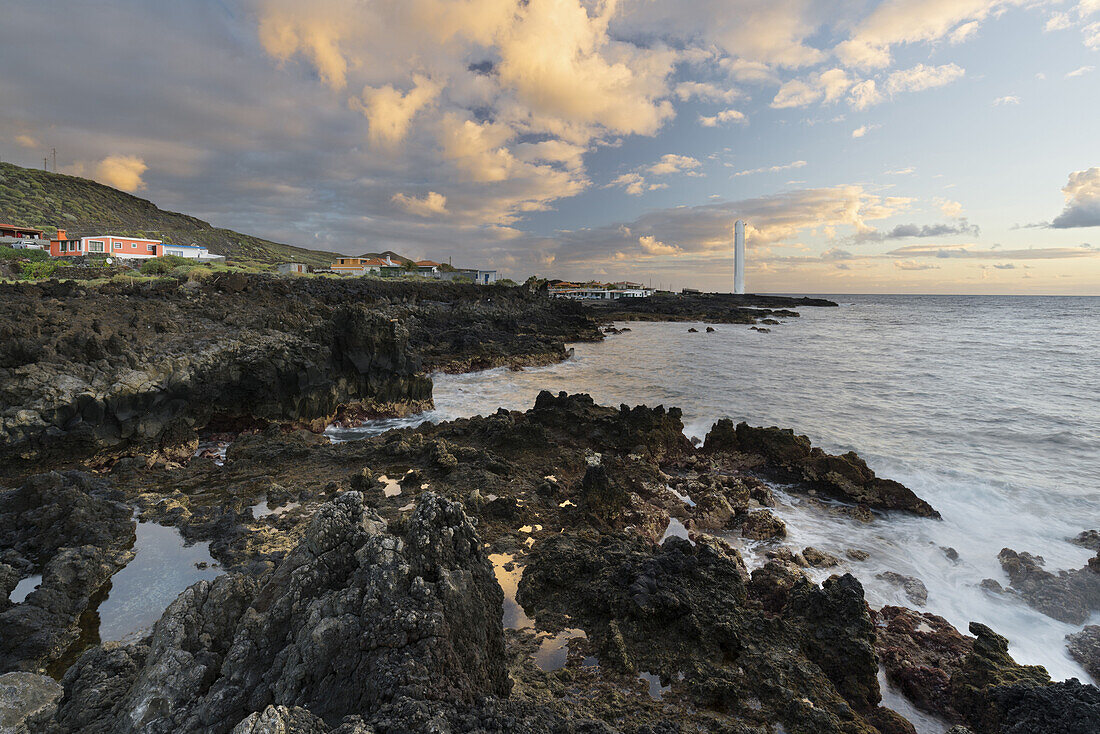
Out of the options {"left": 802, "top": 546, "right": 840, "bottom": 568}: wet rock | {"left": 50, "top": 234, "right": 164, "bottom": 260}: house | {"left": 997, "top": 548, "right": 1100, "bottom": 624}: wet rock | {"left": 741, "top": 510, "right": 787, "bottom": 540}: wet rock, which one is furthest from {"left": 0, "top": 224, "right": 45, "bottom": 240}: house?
{"left": 997, "top": 548, "right": 1100, "bottom": 624}: wet rock

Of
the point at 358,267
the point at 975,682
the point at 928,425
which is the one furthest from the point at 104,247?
the point at 928,425

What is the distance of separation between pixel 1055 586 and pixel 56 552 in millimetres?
15258

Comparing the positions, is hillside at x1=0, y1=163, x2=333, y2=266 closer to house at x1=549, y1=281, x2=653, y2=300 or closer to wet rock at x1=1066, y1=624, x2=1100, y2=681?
house at x1=549, y1=281, x2=653, y2=300

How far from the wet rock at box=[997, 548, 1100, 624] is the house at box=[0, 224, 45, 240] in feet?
266

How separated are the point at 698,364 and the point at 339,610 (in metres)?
27.3

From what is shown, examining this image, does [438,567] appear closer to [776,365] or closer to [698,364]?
[698,364]

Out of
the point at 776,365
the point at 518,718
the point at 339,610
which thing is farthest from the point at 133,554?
the point at 776,365

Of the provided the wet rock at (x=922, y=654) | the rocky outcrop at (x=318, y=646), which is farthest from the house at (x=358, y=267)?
the wet rock at (x=922, y=654)

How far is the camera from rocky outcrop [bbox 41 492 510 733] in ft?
9.55

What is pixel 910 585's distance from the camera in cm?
707

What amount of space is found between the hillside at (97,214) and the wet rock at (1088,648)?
87.3 meters

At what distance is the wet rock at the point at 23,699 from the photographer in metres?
2.96

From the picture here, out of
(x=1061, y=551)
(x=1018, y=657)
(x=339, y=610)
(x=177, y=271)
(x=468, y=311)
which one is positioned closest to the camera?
(x=339, y=610)

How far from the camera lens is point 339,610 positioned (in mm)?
3305
